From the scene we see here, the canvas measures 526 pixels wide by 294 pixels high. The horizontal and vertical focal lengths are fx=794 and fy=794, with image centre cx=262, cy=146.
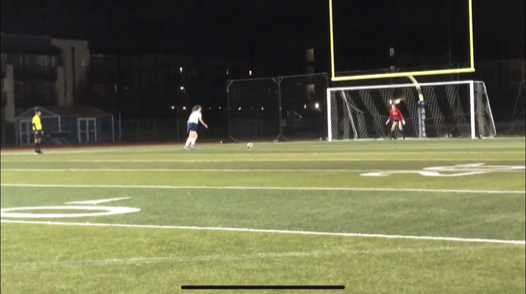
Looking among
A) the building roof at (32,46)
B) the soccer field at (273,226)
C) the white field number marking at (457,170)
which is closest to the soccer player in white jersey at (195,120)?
the soccer field at (273,226)

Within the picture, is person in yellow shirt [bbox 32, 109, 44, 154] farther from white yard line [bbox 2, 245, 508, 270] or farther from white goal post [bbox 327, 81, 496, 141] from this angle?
white yard line [bbox 2, 245, 508, 270]

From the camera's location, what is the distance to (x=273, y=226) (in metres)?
7.15

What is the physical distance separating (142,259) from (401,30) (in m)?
4.21

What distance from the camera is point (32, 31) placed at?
97.7 inches

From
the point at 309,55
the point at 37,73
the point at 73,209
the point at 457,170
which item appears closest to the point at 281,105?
the point at 309,55

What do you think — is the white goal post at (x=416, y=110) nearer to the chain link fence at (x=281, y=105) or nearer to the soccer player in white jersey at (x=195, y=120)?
the chain link fence at (x=281, y=105)

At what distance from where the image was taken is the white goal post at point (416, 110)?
4.90 ft

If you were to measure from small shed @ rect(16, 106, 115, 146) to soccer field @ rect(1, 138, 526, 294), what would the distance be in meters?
0.24

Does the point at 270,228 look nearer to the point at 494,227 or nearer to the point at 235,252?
the point at 235,252

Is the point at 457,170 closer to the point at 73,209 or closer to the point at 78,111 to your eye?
the point at 73,209

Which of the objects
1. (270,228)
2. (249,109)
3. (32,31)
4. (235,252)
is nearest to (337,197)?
(270,228)

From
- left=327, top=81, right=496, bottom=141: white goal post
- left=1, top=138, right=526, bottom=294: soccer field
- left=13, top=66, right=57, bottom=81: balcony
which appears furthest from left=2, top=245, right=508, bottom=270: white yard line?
left=327, top=81, right=496, bottom=141: white goal post

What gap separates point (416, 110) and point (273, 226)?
5583 mm

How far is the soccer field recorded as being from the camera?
152 inches
